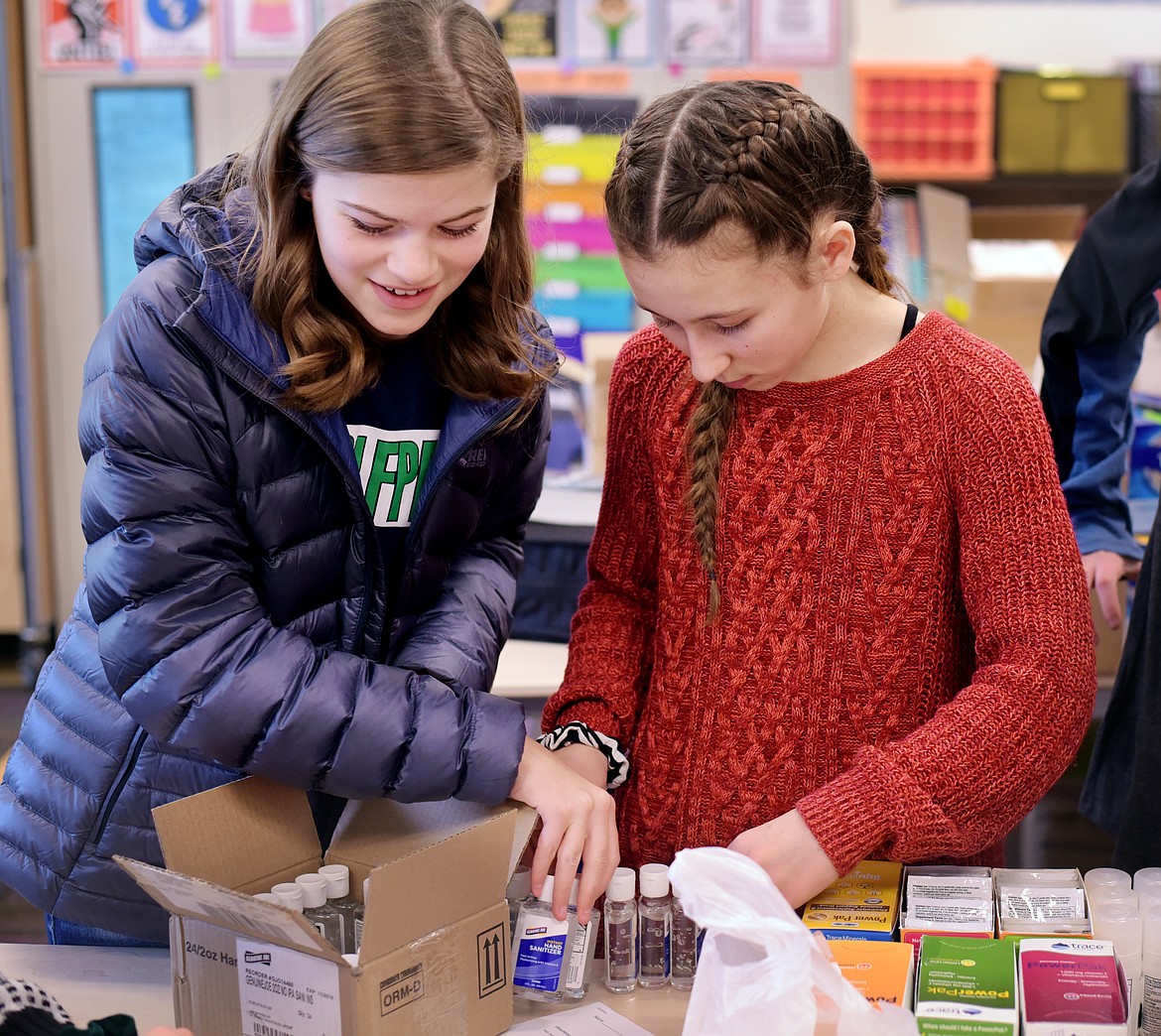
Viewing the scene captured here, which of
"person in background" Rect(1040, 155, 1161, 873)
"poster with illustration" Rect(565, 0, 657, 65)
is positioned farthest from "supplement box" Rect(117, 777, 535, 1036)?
"poster with illustration" Rect(565, 0, 657, 65)

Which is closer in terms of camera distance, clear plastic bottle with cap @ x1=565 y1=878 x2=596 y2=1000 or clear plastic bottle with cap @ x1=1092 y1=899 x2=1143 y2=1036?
clear plastic bottle with cap @ x1=1092 y1=899 x2=1143 y2=1036

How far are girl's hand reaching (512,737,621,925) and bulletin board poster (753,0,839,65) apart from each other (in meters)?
3.25

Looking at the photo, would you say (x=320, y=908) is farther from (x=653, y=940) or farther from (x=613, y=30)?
(x=613, y=30)

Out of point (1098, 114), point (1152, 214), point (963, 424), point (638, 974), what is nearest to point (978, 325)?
point (1098, 114)

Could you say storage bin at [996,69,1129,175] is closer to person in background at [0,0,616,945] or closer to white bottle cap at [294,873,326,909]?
person in background at [0,0,616,945]

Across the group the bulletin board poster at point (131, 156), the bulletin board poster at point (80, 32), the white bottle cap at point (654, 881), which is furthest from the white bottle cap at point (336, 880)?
the bulletin board poster at point (80, 32)

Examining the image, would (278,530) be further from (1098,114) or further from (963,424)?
(1098,114)

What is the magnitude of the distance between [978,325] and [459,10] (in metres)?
2.64

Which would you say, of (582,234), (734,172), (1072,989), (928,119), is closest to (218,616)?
(734,172)

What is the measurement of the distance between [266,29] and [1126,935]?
3.67 metres

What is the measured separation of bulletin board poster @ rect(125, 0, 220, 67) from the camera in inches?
157

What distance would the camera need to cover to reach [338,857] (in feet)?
3.89

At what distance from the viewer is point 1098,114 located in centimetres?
424

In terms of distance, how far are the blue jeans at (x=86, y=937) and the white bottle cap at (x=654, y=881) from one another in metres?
0.48
